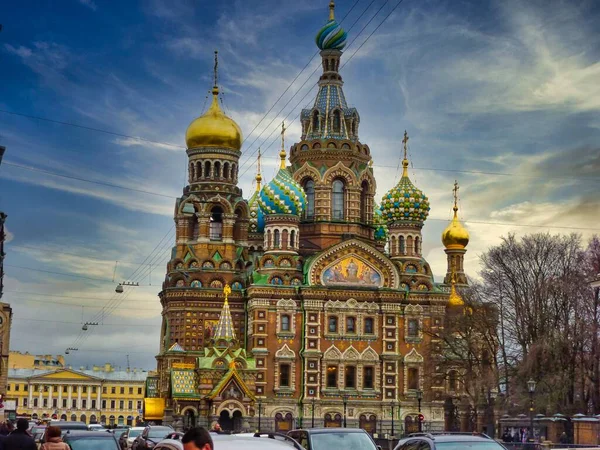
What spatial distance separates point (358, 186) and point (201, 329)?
13.0m

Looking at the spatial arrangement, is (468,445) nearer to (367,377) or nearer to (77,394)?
(367,377)

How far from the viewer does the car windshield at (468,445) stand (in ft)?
50.8

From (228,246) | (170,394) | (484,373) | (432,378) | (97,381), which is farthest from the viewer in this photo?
(97,381)

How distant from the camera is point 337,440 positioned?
17.4 metres

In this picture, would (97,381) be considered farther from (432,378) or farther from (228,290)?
(432,378)

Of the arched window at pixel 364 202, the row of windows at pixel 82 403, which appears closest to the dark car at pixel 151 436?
the arched window at pixel 364 202

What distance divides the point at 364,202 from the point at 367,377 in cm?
1145

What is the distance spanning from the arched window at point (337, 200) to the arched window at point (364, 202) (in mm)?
1522

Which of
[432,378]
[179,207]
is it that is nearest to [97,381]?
[179,207]

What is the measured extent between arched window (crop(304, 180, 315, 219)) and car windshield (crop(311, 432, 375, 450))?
51240mm

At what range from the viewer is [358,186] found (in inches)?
2692

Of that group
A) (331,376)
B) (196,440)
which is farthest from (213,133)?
(196,440)

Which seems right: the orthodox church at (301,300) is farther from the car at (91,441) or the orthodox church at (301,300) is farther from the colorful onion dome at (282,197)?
the car at (91,441)

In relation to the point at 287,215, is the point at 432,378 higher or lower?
lower
